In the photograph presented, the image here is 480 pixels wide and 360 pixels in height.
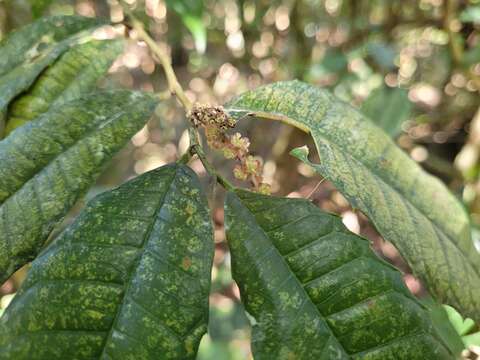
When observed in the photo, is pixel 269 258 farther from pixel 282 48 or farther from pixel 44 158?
pixel 282 48

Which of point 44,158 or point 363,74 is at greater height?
point 44,158

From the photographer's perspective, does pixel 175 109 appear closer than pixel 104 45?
No

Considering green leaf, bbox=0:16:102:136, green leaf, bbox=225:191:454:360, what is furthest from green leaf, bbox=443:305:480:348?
green leaf, bbox=0:16:102:136

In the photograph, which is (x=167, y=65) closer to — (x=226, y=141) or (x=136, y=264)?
(x=226, y=141)

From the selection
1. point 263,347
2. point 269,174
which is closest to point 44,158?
point 263,347

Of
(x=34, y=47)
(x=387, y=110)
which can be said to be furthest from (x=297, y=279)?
(x=387, y=110)

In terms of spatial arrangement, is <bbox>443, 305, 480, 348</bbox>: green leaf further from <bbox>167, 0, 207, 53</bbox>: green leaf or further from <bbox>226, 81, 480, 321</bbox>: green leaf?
<bbox>167, 0, 207, 53</bbox>: green leaf
